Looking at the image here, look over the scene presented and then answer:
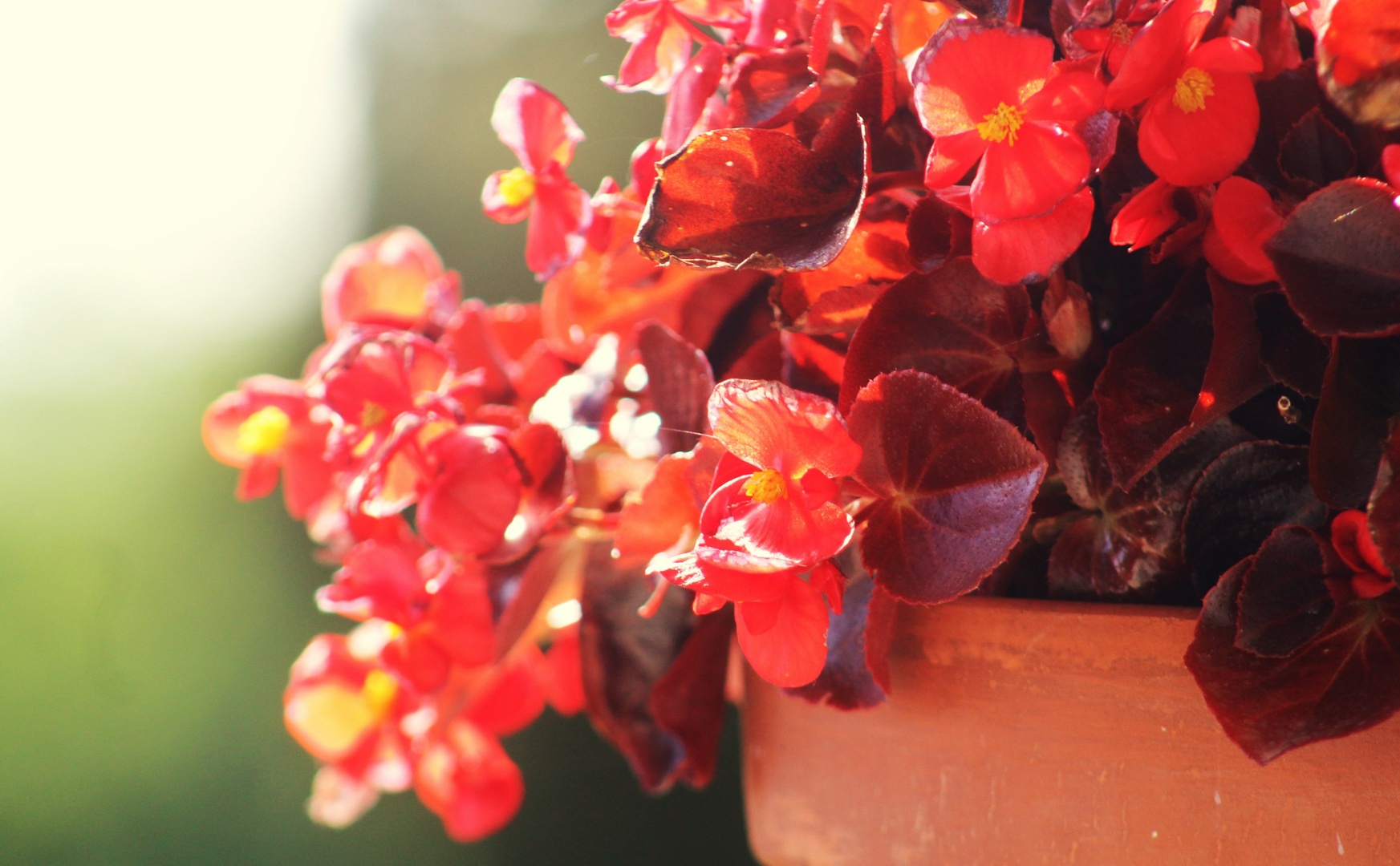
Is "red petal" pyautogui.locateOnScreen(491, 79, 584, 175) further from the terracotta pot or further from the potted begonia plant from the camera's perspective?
the terracotta pot

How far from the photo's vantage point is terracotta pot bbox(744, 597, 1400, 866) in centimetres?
24

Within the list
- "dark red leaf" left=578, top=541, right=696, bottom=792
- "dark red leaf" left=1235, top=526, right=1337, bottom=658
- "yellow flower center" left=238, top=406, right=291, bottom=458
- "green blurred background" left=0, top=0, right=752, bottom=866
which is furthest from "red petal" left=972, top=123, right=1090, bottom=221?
"green blurred background" left=0, top=0, right=752, bottom=866

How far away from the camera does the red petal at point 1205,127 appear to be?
218mm

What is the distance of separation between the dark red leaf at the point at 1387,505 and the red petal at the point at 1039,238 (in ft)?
0.26

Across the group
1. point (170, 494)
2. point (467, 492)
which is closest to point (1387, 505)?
point (467, 492)

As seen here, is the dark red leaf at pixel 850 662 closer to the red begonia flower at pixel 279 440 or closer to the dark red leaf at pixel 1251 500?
the dark red leaf at pixel 1251 500

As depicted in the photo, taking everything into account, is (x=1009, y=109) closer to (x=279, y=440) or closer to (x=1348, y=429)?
(x=1348, y=429)

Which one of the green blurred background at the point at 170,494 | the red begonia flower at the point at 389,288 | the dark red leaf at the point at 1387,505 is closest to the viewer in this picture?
the dark red leaf at the point at 1387,505

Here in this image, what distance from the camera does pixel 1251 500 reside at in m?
0.25

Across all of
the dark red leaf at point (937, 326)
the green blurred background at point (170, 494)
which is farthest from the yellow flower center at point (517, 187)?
the green blurred background at point (170, 494)

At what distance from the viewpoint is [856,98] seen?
9.9 inches

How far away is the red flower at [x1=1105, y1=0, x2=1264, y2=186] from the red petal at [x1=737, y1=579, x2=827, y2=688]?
133 millimetres

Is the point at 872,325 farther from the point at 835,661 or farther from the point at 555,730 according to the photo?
the point at 555,730

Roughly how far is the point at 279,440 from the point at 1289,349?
0.36 m
